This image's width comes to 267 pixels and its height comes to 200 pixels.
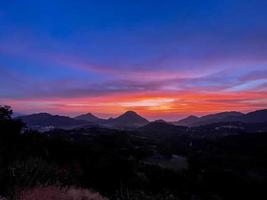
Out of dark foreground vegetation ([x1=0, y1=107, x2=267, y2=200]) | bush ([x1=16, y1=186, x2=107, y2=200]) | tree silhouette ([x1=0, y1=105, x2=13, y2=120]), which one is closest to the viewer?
bush ([x1=16, y1=186, x2=107, y2=200])

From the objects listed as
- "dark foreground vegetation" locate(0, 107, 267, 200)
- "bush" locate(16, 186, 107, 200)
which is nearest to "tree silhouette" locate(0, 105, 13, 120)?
"dark foreground vegetation" locate(0, 107, 267, 200)

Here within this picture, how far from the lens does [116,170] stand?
2522cm

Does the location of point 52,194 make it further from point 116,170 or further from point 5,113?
point 5,113

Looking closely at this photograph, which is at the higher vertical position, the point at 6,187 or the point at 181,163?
the point at 6,187

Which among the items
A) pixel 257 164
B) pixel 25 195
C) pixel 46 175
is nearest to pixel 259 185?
pixel 257 164

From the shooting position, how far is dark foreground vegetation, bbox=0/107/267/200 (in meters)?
10.6

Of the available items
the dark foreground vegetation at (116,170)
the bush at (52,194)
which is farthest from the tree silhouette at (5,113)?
the bush at (52,194)

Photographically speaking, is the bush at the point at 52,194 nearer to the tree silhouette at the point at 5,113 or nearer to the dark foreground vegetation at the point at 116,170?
the dark foreground vegetation at the point at 116,170

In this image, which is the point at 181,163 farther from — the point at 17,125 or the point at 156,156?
the point at 17,125

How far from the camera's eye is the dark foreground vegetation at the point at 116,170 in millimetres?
10578

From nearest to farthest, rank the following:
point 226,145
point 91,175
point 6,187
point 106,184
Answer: point 6,187, point 106,184, point 91,175, point 226,145

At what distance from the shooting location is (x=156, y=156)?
87750mm

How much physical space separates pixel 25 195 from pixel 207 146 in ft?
374

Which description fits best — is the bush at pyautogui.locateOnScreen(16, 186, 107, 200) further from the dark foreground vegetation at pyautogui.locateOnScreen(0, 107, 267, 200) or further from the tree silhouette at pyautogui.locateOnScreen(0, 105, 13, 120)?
the tree silhouette at pyautogui.locateOnScreen(0, 105, 13, 120)
